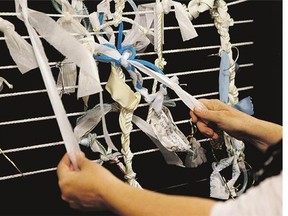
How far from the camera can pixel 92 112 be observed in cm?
75

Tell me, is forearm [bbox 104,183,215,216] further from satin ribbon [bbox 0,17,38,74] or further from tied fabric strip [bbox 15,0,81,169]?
satin ribbon [bbox 0,17,38,74]

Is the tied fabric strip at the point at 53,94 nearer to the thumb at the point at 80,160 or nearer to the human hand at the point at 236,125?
the thumb at the point at 80,160

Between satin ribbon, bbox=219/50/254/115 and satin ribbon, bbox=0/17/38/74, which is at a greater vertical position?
satin ribbon, bbox=0/17/38/74

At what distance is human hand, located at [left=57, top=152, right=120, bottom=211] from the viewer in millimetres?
538

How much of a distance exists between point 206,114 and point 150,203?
0.32m

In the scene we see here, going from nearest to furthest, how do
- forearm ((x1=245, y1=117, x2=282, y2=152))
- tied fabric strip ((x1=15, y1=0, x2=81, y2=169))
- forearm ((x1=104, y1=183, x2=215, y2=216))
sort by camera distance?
forearm ((x1=104, y1=183, x2=215, y2=216)), tied fabric strip ((x1=15, y1=0, x2=81, y2=169)), forearm ((x1=245, y1=117, x2=282, y2=152))

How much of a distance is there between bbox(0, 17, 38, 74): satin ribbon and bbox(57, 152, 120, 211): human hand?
190mm

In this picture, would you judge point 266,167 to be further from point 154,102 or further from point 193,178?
point 193,178

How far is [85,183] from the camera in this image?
21.4 inches

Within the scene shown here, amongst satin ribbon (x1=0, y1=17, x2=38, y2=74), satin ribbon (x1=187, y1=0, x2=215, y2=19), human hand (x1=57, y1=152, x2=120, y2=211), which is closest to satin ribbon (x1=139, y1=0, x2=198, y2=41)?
satin ribbon (x1=187, y1=0, x2=215, y2=19)

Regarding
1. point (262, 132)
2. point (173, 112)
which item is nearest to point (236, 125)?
point (262, 132)

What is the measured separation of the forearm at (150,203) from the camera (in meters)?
0.50

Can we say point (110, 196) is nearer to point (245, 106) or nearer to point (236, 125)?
point (236, 125)

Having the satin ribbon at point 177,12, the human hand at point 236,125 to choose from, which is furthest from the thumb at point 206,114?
the satin ribbon at point 177,12
